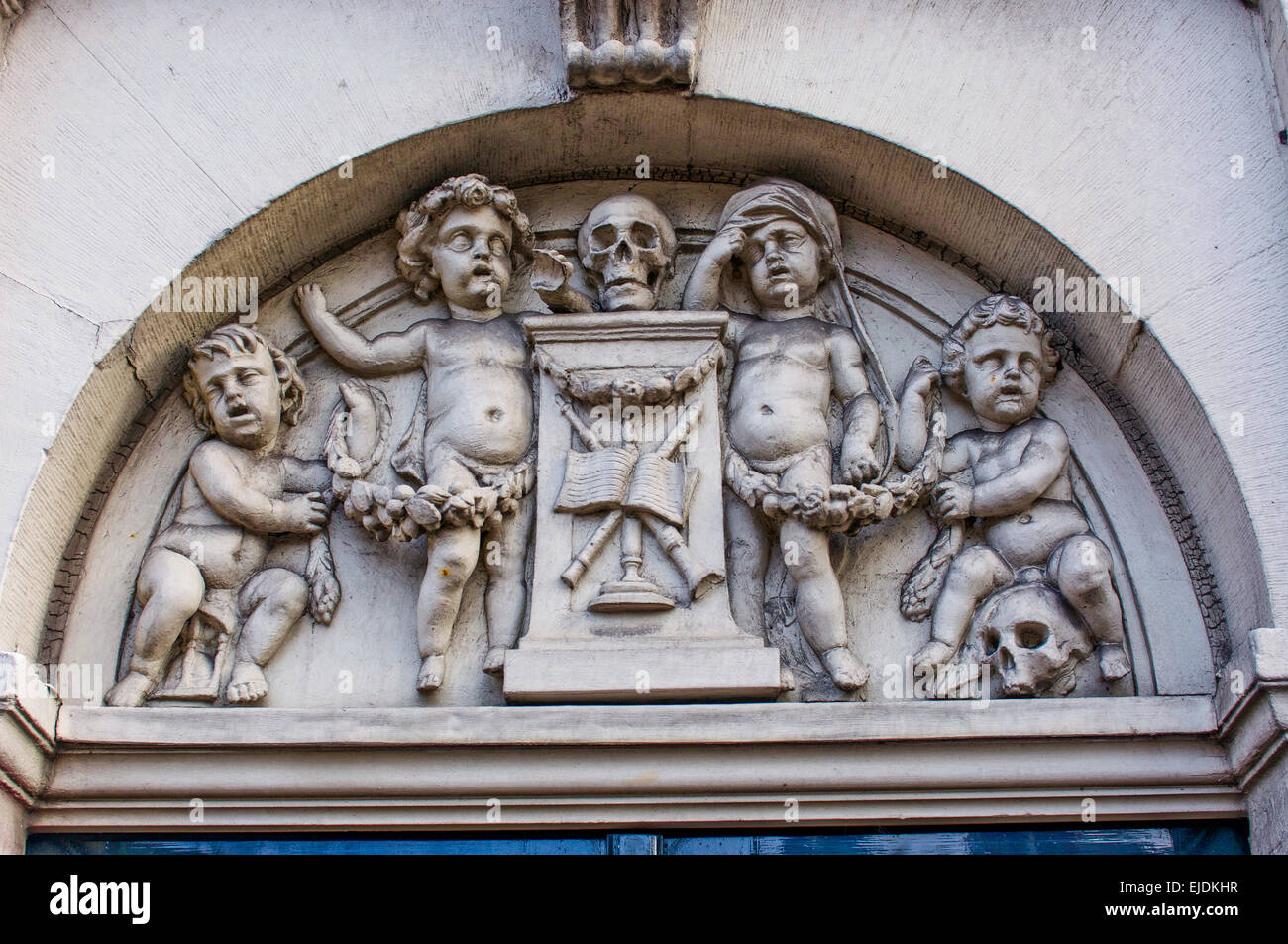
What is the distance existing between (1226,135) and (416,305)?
2.92 m

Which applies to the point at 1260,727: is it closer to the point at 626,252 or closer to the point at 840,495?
the point at 840,495

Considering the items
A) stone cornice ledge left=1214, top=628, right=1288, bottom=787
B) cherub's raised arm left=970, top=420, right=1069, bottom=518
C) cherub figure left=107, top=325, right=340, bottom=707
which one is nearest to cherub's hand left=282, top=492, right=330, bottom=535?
cherub figure left=107, top=325, right=340, bottom=707

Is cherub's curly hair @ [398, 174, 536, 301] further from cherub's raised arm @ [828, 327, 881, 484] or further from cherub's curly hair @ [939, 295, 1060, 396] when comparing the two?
cherub's curly hair @ [939, 295, 1060, 396]

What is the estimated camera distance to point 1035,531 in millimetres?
5672

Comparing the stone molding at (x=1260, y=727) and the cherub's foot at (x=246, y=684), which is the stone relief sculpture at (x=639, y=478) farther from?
the stone molding at (x=1260, y=727)

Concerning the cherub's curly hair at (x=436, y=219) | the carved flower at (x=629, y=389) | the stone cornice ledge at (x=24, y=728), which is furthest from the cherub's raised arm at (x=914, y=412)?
the stone cornice ledge at (x=24, y=728)

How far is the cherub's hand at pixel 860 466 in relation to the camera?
5.68 meters

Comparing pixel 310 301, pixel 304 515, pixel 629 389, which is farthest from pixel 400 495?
pixel 310 301

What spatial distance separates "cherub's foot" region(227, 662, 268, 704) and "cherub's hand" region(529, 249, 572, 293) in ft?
5.32

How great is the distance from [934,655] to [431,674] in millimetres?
1635

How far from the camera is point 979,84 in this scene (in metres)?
6.02

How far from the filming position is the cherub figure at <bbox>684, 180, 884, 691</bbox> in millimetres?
5551
